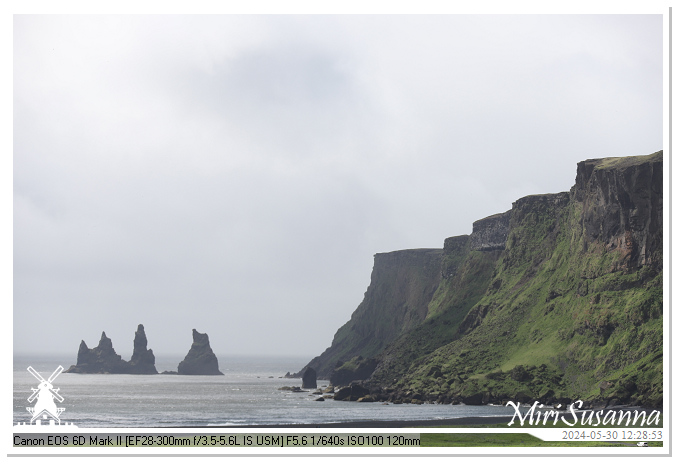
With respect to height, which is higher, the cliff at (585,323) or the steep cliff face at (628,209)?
the steep cliff face at (628,209)

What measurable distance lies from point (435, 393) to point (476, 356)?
20805 millimetres

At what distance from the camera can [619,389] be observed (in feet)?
408
